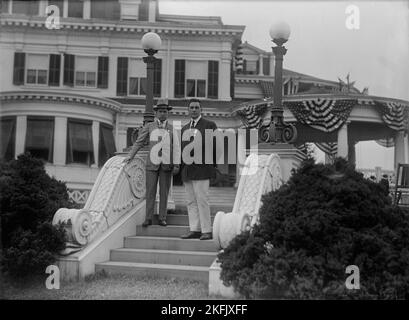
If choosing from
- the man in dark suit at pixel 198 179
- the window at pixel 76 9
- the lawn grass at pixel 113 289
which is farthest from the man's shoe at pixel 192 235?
the window at pixel 76 9

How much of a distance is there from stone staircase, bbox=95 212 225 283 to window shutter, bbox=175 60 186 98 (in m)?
14.9

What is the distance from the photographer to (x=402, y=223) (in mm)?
4680

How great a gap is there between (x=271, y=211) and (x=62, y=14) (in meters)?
19.3

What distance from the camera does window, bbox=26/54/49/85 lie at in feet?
68.6

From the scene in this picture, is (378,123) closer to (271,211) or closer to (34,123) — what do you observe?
(34,123)

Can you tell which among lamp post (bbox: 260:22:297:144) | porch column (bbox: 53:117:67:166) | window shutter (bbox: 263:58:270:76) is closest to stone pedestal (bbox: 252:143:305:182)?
lamp post (bbox: 260:22:297:144)

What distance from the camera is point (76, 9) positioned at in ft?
70.5

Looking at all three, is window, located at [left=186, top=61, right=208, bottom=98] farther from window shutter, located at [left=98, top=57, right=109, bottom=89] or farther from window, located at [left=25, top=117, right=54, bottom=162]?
window, located at [left=25, top=117, right=54, bottom=162]

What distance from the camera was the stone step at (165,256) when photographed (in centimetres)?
561

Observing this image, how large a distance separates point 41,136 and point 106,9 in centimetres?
664

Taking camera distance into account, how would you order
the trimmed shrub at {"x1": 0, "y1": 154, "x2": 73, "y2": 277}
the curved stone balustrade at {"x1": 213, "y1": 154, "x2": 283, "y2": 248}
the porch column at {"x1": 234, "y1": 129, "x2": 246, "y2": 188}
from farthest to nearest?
the porch column at {"x1": 234, "y1": 129, "x2": 246, "y2": 188} < the trimmed shrub at {"x1": 0, "y1": 154, "x2": 73, "y2": 277} < the curved stone balustrade at {"x1": 213, "y1": 154, "x2": 283, "y2": 248}

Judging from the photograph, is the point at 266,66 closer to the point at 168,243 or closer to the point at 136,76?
the point at 136,76

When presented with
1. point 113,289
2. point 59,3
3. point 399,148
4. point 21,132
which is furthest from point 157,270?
point 59,3

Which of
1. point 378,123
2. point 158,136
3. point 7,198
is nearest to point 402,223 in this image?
point 158,136
